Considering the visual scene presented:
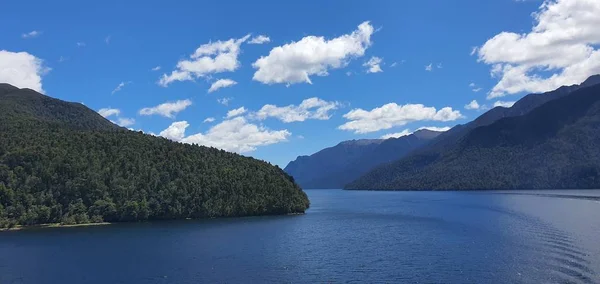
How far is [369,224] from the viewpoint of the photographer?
173125 millimetres

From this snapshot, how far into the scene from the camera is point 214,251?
113562 millimetres

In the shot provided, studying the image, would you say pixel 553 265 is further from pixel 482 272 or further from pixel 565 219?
pixel 565 219

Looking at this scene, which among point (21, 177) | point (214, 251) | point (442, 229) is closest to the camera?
point (214, 251)

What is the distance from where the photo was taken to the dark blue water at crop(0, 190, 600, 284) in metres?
83.9

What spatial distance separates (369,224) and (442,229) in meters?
30.4

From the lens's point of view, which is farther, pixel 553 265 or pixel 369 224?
pixel 369 224

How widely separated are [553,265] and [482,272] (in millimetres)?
13440

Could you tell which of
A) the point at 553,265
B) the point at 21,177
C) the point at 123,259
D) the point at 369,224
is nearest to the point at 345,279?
the point at 553,265

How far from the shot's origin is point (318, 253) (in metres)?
109

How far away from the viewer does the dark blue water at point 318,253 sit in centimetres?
8394

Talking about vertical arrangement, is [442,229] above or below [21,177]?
below

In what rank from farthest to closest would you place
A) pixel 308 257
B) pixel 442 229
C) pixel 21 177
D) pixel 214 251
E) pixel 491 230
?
pixel 21 177, pixel 442 229, pixel 491 230, pixel 214 251, pixel 308 257


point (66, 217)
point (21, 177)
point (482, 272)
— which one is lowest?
point (482, 272)

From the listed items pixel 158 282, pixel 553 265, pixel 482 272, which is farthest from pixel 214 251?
pixel 553 265
